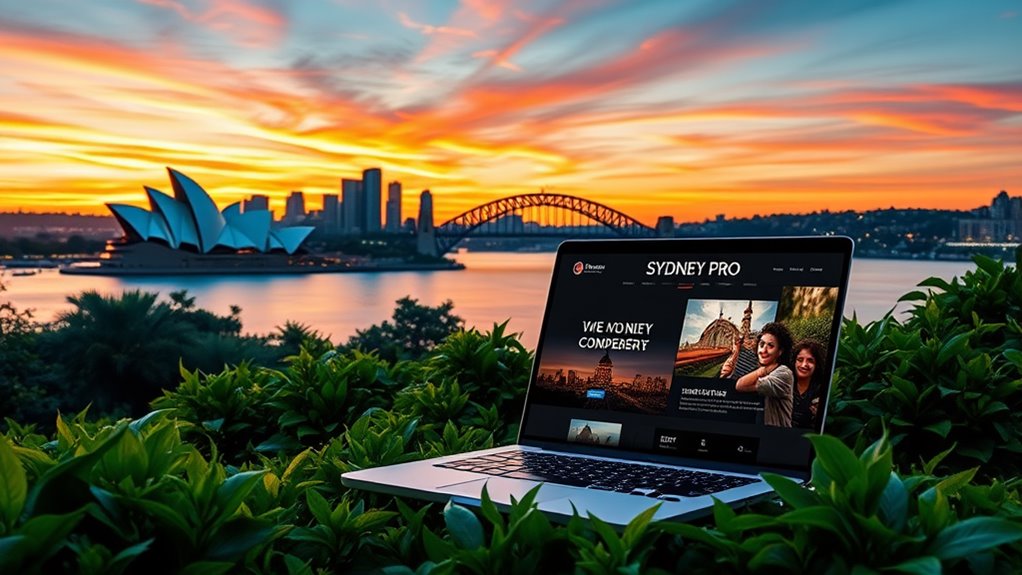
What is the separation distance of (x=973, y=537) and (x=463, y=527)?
0.70m

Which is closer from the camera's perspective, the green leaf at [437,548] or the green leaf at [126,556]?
the green leaf at [126,556]

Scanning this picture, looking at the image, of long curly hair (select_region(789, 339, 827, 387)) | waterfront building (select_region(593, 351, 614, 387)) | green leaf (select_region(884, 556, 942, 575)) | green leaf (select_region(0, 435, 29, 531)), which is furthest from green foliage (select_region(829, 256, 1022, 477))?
green leaf (select_region(0, 435, 29, 531))

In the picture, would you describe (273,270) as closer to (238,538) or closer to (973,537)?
(238,538)

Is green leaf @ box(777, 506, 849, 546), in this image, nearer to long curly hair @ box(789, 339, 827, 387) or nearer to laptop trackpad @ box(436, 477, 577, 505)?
laptop trackpad @ box(436, 477, 577, 505)

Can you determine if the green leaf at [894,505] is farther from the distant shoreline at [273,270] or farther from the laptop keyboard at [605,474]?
the distant shoreline at [273,270]

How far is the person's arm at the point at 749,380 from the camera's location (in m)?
2.23

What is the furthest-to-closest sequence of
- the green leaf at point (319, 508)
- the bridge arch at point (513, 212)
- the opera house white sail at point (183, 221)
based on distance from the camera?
1. the opera house white sail at point (183, 221)
2. the bridge arch at point (513, 212)
3. the green leaf at point (319, 508)

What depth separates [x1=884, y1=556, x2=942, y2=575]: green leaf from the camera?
3.89 ft

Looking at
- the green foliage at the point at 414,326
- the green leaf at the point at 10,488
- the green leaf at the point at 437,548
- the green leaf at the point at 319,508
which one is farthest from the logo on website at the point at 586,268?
the green foliage at the point at 414,326

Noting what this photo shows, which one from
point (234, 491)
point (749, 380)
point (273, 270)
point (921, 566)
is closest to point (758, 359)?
point (749, 380)

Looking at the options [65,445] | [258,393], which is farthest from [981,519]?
[258,393]

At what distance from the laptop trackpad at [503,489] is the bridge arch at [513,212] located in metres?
31.0

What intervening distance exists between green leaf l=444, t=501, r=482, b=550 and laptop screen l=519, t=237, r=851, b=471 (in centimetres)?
82

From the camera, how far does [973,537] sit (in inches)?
49.6
